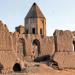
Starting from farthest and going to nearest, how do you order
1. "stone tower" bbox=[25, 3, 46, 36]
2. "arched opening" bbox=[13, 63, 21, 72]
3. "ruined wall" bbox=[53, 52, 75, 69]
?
"stone tower" bbox=[25, 3, 46, 36] < "ruined wall" bbox=[53, 52, 75, 69] < "arched opening" bbox=[13, 63, 21, 72]

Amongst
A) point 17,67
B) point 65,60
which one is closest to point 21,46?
point 65,60

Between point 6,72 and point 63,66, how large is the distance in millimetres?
5419

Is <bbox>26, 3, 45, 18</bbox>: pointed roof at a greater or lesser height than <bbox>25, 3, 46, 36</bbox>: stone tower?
greater

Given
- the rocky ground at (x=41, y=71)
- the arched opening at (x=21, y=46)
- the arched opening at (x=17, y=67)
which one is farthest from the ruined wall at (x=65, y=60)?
the arched opening at (x=21, y=46)

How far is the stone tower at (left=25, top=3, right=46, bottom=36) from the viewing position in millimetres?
47562

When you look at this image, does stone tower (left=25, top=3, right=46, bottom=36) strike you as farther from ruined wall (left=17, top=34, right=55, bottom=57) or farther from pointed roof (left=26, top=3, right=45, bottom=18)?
ruined wall (left=17, top=34, right=55, bottom=57)

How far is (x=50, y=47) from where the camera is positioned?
42.2 metres

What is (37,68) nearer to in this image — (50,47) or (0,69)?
(0,69)

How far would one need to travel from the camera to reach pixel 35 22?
156ft

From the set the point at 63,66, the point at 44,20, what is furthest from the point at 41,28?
the point at 63,66

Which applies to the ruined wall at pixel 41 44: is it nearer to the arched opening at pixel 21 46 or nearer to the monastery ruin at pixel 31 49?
the monastery ruin at pixel 31 49

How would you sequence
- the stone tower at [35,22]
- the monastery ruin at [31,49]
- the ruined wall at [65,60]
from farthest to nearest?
the stone tower at [35,22], the ruined wall at [65,60], the monastery ruin at [31,49]

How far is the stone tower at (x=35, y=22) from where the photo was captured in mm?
47562

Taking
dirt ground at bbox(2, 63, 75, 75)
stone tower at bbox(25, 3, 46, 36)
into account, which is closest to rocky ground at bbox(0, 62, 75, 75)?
dirt ground at bbox(2, 63, 75, 75)
